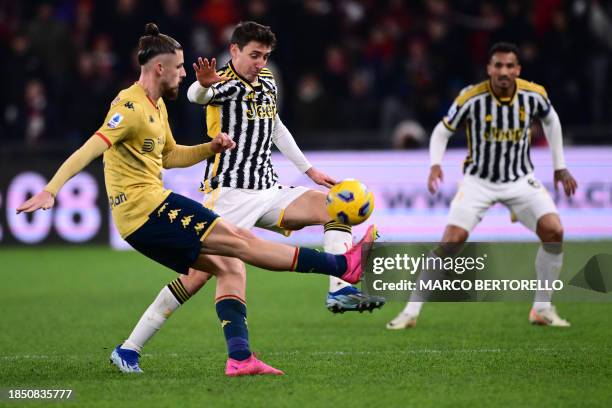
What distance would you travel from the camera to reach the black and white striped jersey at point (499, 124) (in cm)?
921

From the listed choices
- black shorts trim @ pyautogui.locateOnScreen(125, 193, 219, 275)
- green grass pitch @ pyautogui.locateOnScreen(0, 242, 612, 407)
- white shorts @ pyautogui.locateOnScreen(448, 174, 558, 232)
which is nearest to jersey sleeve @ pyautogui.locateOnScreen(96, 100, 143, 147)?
black shorts trim @ pyautogui.locateOnScreen(125, 193, 219, 275)

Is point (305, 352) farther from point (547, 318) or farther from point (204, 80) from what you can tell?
point (547, 318)

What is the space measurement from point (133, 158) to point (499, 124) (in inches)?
147

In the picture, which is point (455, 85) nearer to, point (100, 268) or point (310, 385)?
point (100, 268)

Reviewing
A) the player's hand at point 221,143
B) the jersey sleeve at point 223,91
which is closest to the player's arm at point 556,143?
the jersey sleeve at point 223,91

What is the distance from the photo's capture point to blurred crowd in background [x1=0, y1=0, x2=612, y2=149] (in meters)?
17.0

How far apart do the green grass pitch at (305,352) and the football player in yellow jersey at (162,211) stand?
24.2 inches

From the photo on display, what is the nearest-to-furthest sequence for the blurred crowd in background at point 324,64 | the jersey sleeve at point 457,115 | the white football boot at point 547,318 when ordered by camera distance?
the white football boot at point 547,318 → the jersey sleeve at point 457,115 → the blurred crowd in background at point 324,64

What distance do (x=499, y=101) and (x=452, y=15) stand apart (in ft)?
31.5

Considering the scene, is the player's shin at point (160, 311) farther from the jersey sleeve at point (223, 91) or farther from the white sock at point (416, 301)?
the white sock at point (416, 301)

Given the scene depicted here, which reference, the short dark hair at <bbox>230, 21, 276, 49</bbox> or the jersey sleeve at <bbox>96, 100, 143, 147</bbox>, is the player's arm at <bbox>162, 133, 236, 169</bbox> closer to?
the jersey sleeve at <bbox>96, 100, 143, 147</bbox>

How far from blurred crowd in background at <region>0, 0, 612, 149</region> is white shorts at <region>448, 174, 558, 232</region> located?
6978 mm

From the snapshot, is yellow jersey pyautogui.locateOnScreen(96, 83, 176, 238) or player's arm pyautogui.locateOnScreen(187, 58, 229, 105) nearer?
yellow jersey pyautogui.locateOnScreen(96, 83, 176, 238)

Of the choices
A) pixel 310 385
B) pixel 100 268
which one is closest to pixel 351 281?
pixel 310 385
